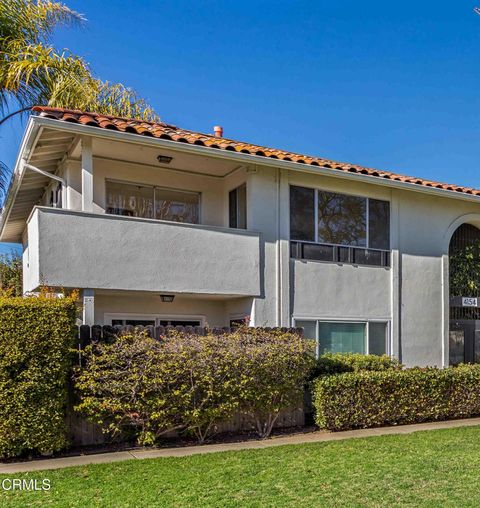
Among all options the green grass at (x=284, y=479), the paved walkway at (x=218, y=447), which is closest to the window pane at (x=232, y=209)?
the paved walkway at (x=218, y=447)

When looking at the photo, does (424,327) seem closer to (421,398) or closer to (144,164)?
(421,398)

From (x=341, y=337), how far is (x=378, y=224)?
10.6 feet

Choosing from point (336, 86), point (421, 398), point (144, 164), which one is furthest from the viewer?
point (336, 86)

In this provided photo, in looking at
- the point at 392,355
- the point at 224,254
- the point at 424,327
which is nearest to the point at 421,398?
the point at 392,355

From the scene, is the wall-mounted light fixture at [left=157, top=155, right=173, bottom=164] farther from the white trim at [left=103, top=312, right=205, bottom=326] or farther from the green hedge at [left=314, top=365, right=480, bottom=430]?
the green hedge at [left=314, top=365, right=480, bottom=430]

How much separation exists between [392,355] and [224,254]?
549cm

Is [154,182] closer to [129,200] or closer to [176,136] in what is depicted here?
[129,200]

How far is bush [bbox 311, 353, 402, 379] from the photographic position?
1134cm

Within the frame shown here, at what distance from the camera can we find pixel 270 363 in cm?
967

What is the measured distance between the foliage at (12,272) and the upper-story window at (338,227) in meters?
10.5

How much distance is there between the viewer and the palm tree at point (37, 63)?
14391 millimetres

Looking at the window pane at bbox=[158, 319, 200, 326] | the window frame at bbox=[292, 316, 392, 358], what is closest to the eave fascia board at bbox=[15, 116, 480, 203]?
the window frame at bbox=[292, 316, 392, 358]

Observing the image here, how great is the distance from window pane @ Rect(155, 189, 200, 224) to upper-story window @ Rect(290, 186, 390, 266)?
2.54 m

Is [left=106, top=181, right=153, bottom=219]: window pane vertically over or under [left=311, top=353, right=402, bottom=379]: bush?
over
